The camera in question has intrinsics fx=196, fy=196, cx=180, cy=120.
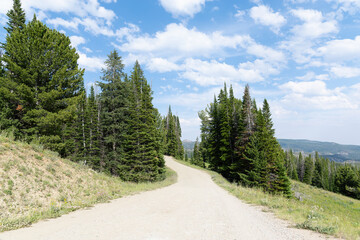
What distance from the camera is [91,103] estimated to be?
3488 cm

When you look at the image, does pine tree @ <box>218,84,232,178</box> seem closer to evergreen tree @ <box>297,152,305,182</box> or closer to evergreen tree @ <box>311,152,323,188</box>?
evergreen tree @ <box>311,152,323,188</box>

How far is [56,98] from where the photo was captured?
19.1 metres

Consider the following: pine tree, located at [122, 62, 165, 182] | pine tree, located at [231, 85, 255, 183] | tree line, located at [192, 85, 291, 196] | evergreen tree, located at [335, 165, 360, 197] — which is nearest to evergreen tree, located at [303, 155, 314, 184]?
evergreen tree, located at [335, 165, 360, 197]

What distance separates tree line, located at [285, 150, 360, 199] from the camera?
2714 inches

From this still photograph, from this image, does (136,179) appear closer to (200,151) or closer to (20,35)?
(20,35)

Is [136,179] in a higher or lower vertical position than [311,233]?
lower

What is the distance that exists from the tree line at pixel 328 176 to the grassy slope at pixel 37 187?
7660cm

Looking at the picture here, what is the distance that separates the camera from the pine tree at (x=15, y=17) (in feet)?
76.8

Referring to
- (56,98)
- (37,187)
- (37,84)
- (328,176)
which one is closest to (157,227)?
(37,187)

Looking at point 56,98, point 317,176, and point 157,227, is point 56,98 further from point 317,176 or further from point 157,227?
point 317,176

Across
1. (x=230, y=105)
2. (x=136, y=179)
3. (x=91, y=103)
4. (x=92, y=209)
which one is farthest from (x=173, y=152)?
(x=92, y=209)

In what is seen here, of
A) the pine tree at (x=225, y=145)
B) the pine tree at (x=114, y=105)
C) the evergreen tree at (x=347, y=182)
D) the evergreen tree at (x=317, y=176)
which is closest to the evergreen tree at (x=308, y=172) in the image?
the evergreen tree at (x=317, y=176)

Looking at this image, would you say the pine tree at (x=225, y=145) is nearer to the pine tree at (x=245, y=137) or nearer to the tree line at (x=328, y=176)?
the pine tree at (x=245, y=137)

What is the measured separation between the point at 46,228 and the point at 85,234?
4.69ft
